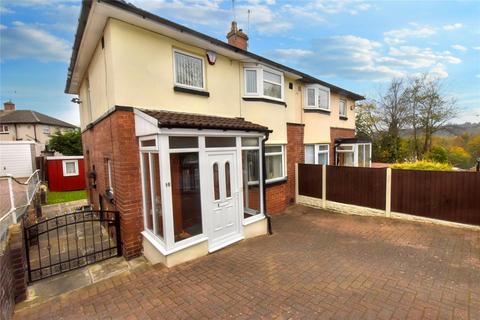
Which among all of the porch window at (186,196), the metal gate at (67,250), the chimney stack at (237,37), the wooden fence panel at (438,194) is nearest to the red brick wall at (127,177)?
the metal gate at (67,250)

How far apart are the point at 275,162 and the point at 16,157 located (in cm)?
2177

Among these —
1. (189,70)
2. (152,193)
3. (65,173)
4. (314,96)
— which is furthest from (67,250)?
(65,173)

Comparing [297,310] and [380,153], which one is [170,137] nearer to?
[297,310]

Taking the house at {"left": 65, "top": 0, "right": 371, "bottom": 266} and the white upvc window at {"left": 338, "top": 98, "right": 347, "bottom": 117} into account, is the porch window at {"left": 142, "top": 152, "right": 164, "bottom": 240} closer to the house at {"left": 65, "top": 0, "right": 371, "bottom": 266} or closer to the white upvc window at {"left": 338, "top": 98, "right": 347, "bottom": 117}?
the house at {"left": 65, "top": 0, "right": 371, "bottom": 266}

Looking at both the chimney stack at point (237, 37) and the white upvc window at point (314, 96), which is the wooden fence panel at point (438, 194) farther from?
the chimney stack at point (237, 37)

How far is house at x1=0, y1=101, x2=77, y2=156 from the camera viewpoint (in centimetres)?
3152

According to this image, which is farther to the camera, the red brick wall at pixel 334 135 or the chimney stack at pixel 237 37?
the red brick wall at pixel 334 135

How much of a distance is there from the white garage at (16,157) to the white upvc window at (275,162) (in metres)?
21.0

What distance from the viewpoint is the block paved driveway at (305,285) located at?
3.41m

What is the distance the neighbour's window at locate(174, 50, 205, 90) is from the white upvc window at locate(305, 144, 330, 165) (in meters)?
6.63

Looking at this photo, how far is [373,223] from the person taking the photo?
24.7 feet

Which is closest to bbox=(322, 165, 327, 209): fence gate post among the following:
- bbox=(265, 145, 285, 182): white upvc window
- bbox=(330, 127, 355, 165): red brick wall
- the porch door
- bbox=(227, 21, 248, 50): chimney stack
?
bbox=(265, 145, 285, 182): white upvc window

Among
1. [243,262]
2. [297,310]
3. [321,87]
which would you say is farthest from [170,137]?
[321,87]

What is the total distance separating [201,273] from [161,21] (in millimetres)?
5603
